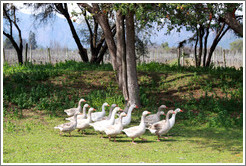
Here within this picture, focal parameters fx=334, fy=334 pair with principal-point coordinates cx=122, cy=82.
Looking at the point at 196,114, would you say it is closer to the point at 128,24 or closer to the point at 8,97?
the point at 128,24

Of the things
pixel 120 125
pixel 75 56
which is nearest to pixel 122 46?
pixel 120 125

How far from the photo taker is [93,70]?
18.2m

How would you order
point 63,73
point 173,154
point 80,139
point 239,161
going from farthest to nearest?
point 63,73, point 80,139, point 173,154, point 239,161

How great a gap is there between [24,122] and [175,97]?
6519 millimetres

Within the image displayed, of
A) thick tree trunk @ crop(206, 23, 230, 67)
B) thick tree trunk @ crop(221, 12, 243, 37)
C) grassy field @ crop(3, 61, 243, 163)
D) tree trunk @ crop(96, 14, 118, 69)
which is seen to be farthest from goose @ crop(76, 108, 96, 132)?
thick tree trunk @ crop(206, 23, 230, 67)

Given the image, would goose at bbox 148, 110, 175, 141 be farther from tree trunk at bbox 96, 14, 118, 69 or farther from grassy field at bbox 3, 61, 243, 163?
tree trunk at bbox 96, 14, 118, 69

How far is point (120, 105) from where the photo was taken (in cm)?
1369

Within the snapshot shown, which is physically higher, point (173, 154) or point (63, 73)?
point (63, 73)

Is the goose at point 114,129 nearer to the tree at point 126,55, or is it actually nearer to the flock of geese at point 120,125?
the flock of geese at point 120,125

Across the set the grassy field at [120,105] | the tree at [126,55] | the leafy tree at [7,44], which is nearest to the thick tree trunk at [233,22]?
the grassy field at [120,105]

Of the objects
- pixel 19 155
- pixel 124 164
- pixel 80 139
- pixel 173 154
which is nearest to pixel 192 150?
pixel 173 154

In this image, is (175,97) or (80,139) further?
(175,97)

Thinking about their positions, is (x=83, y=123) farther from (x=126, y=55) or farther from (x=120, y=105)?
(x=126, y=55)

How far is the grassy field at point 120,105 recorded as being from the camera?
7965 millimetres
